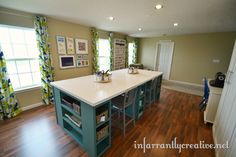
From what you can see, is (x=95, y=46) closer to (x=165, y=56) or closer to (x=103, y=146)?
(x=103, y=146)

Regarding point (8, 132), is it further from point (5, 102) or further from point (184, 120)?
point (184, 120)

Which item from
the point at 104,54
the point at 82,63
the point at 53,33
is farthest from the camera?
the point at 104,54

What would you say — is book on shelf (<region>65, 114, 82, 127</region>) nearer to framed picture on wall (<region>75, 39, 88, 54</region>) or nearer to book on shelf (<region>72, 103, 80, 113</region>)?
book on shelf (<region>72, 103, 80, 113</region>)

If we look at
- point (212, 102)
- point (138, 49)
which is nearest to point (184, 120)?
point (212, 102)

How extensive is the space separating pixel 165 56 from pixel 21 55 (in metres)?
6.24

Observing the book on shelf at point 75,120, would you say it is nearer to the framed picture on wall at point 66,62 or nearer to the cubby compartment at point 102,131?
the cubby compartment at point 102,131

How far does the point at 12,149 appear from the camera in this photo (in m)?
1.66

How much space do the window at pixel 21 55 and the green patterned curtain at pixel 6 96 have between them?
212 millimetres

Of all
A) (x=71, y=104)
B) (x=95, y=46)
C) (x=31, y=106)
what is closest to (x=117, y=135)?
(x=71, y=104)

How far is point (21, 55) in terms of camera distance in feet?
8.66

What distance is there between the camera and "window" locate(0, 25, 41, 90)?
7.93 feet

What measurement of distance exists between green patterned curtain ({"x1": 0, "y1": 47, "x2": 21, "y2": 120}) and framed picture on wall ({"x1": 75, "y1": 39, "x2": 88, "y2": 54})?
1.85 meters

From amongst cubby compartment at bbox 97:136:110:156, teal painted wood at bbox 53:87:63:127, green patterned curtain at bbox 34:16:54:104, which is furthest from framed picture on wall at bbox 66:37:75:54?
cubby compartment at bbox 97:136:110:156

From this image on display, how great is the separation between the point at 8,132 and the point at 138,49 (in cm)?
678
